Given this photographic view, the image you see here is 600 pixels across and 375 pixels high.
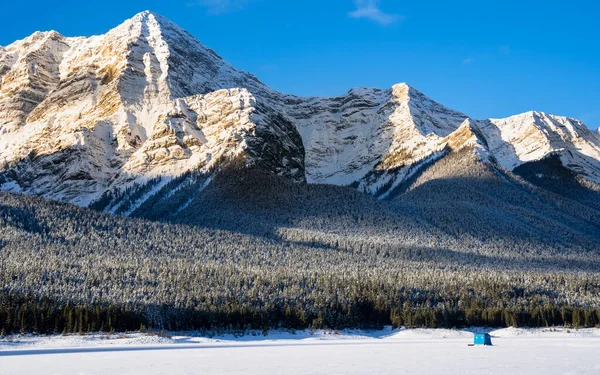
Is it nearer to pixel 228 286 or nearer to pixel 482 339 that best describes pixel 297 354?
pixel 482 339

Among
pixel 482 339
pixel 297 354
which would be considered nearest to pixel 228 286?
pixel 482 339

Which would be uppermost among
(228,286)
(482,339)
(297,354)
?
(228,286)

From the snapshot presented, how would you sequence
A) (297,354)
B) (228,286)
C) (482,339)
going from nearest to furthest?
1. (297,354)
2. (482,339)
3. (228,286)

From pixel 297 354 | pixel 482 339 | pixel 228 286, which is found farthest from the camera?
pixel 228 286

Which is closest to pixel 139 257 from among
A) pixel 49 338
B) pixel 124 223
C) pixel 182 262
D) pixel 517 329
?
pixel 182 262

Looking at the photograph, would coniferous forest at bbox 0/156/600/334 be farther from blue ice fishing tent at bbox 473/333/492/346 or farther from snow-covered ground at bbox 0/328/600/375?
blue ice fishing tent at bbox 473/333/492/346

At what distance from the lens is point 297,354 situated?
76375 millimetres

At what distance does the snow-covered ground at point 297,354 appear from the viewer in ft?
202

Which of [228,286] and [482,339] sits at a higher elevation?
[228,286]

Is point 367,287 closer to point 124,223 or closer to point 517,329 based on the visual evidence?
point 517,329

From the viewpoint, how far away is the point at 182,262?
156 metres

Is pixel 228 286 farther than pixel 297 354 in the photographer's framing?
Yes

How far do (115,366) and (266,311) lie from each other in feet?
171

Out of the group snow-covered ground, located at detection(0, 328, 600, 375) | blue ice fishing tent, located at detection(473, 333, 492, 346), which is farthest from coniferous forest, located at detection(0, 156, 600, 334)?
blue ice fishing tent, located at detection(473, 333, 492, 346)
